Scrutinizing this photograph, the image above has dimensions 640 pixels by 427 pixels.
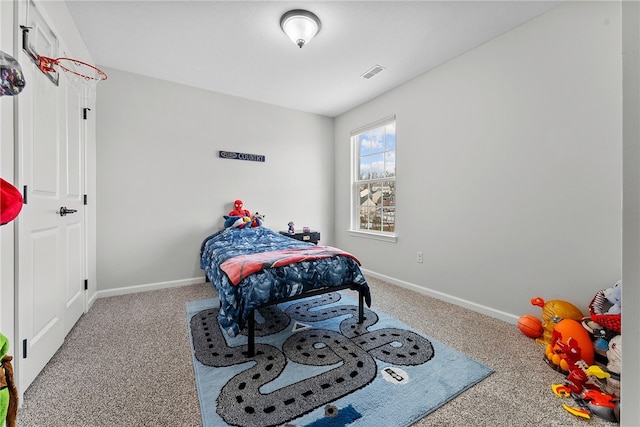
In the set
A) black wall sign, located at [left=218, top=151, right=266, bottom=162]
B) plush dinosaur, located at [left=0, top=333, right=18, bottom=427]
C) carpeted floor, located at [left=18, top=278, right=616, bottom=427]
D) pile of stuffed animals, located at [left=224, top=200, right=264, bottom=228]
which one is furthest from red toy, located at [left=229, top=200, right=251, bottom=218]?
plush dinosaur, located at [left=0, top=333, right=18, bottom=427]

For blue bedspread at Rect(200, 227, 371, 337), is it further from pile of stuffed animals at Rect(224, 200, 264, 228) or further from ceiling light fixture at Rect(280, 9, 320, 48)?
ceiling light fixture at Rect(280, 9, 320, 48)

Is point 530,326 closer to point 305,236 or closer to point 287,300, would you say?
point 287,300

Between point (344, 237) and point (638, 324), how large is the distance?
3.80 metres

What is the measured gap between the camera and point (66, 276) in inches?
77.6

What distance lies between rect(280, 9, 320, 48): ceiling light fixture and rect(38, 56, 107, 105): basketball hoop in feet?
4.52

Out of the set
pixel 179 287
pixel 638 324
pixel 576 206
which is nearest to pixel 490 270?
pixel 576 206

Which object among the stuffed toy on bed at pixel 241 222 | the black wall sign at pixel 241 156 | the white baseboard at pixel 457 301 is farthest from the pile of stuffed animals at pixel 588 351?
the black wall sign at pixel 241 156

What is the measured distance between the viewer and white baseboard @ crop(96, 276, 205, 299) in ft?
9.50

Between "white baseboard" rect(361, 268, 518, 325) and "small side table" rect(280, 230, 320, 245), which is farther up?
"small side table" rect(280, 230, 320, 245)

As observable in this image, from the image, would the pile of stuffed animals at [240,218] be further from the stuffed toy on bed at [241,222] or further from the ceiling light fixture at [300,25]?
the ceiling light fixture at [300,25]

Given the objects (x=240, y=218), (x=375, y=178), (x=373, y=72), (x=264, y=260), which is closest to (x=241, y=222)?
(x=240, y=218)

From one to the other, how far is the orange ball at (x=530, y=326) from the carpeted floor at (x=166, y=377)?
64 millimetres

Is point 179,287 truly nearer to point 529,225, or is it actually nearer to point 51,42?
point 51,42

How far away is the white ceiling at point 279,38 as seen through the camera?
2.03m
